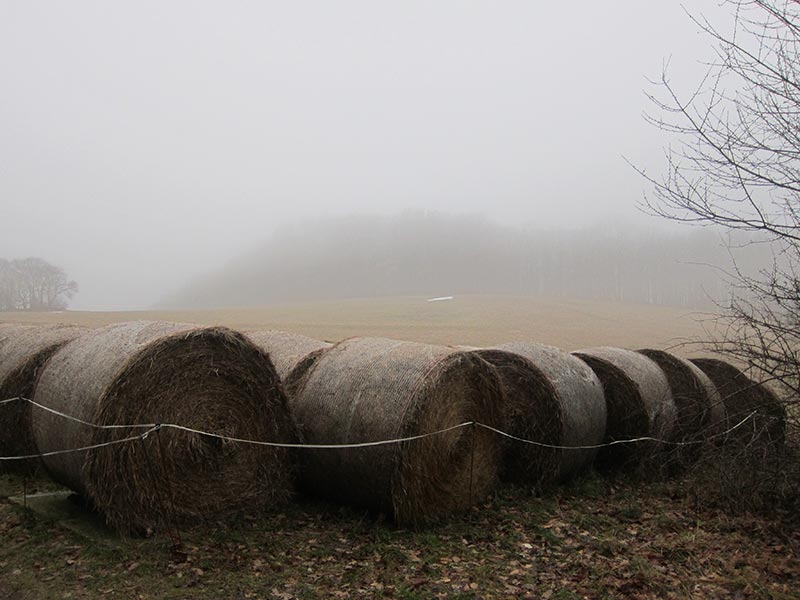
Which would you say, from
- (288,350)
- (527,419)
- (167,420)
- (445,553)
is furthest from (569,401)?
(167,420)

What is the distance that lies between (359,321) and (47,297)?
158 feet

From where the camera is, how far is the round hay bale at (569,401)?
26.5 feet

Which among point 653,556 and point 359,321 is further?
point 359,321

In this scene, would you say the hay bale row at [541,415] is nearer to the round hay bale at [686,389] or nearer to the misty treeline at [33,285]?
the round hay bale at [686,389]

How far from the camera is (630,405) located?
29.5ft

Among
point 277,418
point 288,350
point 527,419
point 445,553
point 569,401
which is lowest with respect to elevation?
point 445,553

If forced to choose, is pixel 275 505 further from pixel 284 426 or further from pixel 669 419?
pixel 669 419

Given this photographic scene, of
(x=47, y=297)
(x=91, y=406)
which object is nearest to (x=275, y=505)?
(x=91, y=406)

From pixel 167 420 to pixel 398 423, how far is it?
226 centimetres

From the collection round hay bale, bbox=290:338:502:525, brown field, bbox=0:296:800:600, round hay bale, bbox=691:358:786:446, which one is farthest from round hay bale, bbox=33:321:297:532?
round hay bale, bbox=691:358:786:446

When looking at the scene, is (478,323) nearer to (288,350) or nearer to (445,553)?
(288,350)

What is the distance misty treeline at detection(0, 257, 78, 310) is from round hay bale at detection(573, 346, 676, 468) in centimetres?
7297

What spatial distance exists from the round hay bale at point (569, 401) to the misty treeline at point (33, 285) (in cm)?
7283

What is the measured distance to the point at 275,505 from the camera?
670cm
